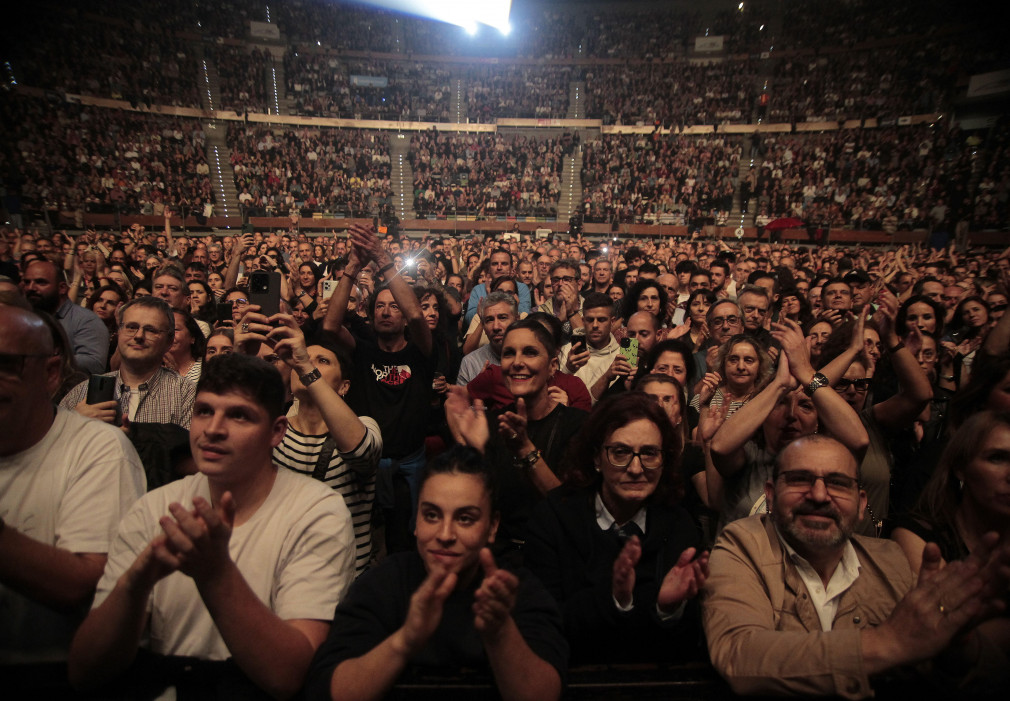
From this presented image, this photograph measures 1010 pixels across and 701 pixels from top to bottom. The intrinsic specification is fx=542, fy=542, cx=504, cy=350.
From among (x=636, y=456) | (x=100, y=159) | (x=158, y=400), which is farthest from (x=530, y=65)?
(x=636, y=456)

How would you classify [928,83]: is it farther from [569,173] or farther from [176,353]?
[176,353]

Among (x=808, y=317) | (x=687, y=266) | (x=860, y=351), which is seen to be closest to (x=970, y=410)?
(x=860, y=351)

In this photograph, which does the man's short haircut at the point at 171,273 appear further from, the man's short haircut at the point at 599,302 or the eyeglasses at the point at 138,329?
the man's short haircut at the point at 599,302

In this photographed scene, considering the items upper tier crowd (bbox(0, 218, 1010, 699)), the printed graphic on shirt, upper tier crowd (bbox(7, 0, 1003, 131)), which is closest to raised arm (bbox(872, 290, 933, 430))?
upper tier crowd (bbox(0, 218, 1010, 699))

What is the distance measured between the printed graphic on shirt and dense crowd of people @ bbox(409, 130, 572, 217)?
19.7m

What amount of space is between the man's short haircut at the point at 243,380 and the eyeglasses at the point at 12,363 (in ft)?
1.59

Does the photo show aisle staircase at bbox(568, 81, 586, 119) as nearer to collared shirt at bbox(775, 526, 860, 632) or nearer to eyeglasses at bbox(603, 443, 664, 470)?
eyeglasses at bbox(603, 443, 664, 470)

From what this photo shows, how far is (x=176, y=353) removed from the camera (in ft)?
11.7

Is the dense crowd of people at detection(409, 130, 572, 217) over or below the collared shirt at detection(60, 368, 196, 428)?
over

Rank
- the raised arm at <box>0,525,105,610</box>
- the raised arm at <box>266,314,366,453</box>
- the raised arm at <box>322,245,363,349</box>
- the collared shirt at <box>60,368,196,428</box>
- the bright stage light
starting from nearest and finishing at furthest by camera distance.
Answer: the raised arm at <box>0,525,105,610</box> → the raised arm at <box>266,314,366,453</box> → the collared shirt at <box>60,368,196,428</box> → the raised arm at <box>322,245,363,349</box> → the bright stage light

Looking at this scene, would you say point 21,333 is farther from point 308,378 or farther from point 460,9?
point 460,9

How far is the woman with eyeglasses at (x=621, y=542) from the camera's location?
1.62 metres

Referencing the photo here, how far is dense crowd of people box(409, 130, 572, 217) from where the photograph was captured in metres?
23.5

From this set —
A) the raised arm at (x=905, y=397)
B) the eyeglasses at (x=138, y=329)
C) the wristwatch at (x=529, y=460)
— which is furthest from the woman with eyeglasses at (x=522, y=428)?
the eyeglasses at (x=138, y=329)
